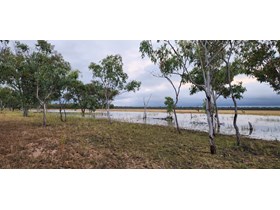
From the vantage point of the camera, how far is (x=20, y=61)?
953cm

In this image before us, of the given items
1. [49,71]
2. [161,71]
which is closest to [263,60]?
[161,71]

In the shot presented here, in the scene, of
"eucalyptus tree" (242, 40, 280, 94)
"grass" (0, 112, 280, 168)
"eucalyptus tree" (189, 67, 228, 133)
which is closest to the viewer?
"grass" (0, 112, 280, 168)

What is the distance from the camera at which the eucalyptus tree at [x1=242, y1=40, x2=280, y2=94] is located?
6523mm

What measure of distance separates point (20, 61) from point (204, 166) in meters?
9.35

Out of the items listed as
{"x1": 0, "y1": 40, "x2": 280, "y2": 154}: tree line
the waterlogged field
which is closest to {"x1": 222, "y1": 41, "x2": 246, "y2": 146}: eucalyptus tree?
{"x1": 0, "y1": 40, "x2": 280, "y2": 154}: tree line

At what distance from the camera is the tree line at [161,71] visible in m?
6.56

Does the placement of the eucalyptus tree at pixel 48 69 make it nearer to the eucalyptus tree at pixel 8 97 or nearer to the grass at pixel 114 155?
the grass at pixel 114 155

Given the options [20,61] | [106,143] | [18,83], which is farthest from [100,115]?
[106,143]

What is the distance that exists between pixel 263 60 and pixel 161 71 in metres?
4.18

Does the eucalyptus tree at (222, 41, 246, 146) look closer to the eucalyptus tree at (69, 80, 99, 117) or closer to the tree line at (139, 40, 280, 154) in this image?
the tree line at (139, 40, 280, 154)

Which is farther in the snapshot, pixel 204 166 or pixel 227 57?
pixel 227 57

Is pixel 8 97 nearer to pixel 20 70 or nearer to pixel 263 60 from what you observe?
pixel 20 70

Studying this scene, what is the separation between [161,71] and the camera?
952cm

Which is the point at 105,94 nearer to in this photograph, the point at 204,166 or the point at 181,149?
the point at 181,149
